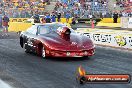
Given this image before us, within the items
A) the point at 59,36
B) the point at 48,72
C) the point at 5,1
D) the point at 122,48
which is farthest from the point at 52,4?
the point at 48,72

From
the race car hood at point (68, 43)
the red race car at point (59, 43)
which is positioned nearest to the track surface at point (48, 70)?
the red race car at point (59, 43)

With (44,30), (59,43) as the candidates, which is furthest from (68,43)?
(44,30)

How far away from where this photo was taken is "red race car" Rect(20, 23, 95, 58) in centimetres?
1319

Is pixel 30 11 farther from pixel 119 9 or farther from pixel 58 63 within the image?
pixel 58 63

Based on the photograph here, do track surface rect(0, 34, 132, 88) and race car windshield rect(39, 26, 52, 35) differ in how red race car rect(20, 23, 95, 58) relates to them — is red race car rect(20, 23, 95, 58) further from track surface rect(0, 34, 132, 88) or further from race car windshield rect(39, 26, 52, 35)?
track surface rect(0, 34, 132, 88)

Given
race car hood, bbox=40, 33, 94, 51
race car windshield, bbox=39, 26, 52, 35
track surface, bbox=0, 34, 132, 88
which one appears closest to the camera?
track surface, bbox=0, 34, 132, 88

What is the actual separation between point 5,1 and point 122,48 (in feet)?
108

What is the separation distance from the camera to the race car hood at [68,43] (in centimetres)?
1318

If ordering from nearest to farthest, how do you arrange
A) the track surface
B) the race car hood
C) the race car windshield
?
the track surface < the race car hood < the race car windshield

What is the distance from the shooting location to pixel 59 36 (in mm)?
13672

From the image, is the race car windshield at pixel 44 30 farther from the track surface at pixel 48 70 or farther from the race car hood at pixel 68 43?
the track surface at pixel 48 70

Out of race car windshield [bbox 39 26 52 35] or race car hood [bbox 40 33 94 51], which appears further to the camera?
race car windshield [bbox 39 26 52 35]

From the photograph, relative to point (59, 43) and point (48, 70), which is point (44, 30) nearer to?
point (59, 43)

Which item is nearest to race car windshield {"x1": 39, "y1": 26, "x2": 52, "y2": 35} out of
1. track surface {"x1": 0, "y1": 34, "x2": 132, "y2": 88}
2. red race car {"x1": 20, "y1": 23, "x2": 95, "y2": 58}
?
red race car {"x1": 20, "y1": 23, "x2": 95, "y2": 58}
